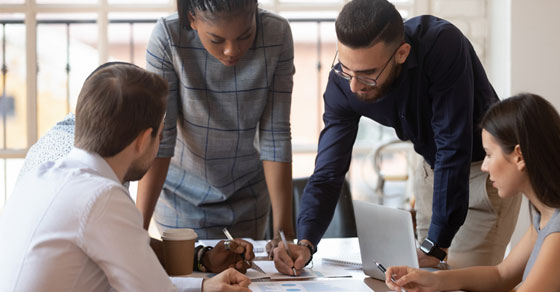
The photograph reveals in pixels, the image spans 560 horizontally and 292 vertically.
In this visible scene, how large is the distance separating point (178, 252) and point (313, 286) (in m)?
0.35

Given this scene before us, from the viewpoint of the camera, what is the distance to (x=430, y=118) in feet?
6.09

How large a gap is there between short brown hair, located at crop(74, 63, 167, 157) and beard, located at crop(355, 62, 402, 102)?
685 mm

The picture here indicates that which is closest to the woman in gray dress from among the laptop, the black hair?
the black hair

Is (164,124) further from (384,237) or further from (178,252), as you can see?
(384,237)

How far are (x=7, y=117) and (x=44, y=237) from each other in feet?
8.86

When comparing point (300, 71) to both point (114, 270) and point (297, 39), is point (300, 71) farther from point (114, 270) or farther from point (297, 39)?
point (114, 270)

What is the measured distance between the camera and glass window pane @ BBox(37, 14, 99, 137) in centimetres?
357

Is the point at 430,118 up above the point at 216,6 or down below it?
below

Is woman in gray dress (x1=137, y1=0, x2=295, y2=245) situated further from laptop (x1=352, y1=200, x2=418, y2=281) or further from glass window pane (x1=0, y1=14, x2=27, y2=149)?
glass window pane (x1=0, y1=14, x2=27, y2=149)

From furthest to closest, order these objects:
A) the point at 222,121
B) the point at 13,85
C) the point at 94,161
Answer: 1. the point at 13,85
2. the point at 222,121
3. the point at 94,161

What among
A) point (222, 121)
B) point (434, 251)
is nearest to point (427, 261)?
point (434, 251)

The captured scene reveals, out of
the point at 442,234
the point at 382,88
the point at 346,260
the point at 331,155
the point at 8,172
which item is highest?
the point at 382,88

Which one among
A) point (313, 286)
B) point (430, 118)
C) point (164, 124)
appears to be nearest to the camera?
point (313, 286)

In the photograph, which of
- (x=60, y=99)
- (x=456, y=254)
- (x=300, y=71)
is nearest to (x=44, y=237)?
(x=456, y=254)
